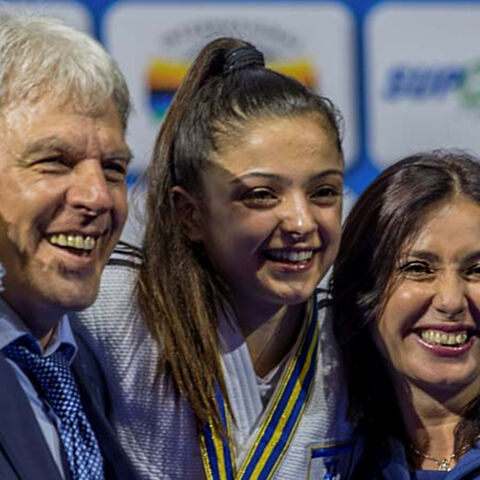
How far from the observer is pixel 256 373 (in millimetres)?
2088

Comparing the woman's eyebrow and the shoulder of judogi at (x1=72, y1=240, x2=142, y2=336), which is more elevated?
the woman's eyebrow

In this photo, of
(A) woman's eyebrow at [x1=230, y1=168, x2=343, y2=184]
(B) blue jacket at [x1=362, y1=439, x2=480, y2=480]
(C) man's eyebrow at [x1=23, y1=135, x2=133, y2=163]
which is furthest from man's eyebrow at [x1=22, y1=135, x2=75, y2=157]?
(B) blue jacket at [x1=362, y1=439, x2=480, y2=480]

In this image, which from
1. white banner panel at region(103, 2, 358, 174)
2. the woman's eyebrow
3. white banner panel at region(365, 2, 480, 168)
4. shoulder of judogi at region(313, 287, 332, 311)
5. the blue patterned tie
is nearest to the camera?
the blue patterned tie

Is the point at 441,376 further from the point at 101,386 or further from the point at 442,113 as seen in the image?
the point at 442,113

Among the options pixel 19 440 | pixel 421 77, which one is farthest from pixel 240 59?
pixel 421 77

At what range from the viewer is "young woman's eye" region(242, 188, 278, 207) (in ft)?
6.34

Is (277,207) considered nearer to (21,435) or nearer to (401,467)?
(401,467)

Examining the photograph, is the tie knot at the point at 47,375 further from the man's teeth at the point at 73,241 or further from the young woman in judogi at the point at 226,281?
the young woman in judogi at the point at 226,281

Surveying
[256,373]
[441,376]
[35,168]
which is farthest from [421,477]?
[35,168]


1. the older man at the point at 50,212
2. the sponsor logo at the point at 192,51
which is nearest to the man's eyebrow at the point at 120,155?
the older man at the point at 50,212

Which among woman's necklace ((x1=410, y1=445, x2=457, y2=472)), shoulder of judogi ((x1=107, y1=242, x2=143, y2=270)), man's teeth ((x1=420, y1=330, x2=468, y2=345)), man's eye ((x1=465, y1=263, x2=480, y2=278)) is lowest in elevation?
woman's necklace ((x1=410, y1=445, x2=457, y2=472))

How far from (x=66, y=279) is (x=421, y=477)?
26.2 inches

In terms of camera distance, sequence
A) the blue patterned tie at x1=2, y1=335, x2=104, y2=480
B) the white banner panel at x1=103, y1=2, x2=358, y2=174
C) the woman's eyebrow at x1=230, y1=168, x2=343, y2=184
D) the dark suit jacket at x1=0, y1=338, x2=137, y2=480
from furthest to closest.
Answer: the white banner panel at x1=103, y1=2, x2=358, y2=174 → the woman's eyebrow at x1=230, y1=168, x2=343, y2=184 → the blue patterned tie at x1=2, y1=335, x2=104, y2=480 → the dark suit jacket at x1=0, y1=338, x2=137, y2=480

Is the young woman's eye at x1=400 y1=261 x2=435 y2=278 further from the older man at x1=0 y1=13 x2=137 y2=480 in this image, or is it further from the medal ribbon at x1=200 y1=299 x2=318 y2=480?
the older man at x1=0 y1=13 x2=137 y2=480
